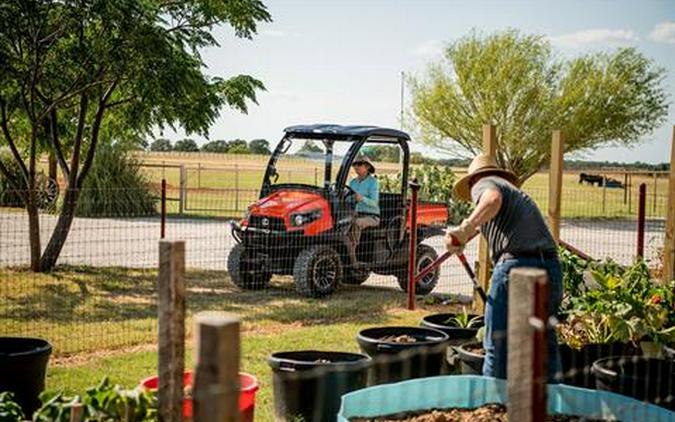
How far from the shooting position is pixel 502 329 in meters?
4.93

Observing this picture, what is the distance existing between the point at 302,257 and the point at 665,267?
14.0ft

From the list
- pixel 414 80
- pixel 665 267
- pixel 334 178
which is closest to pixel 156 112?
pixel 334 178

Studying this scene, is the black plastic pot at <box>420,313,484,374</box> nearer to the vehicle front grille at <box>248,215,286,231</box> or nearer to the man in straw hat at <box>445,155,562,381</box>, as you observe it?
the man in straw hat at <box>445,155,562,381</box>

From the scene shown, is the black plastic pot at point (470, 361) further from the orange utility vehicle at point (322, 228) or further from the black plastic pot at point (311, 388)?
the orange utility vehicle at point (322, 228)

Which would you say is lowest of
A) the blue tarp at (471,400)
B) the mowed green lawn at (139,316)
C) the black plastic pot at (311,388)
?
the mowed green lawn at (139,316)

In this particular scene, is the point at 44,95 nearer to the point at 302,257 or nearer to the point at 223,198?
the point at 302,257

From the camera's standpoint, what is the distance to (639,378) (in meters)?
5.21

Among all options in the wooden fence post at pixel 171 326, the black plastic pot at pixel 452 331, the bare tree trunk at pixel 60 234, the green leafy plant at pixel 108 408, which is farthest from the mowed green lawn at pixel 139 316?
the wooden fence post at pixel 171 326

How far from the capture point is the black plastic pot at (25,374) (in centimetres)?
494

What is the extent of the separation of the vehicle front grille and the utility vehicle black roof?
123 centimetres

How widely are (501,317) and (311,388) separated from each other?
124 cm

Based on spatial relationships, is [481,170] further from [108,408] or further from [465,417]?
[108,408]

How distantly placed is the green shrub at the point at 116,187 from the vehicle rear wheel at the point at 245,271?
12.7 metres

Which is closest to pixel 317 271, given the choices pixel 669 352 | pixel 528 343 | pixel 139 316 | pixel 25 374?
pixel 139 316
